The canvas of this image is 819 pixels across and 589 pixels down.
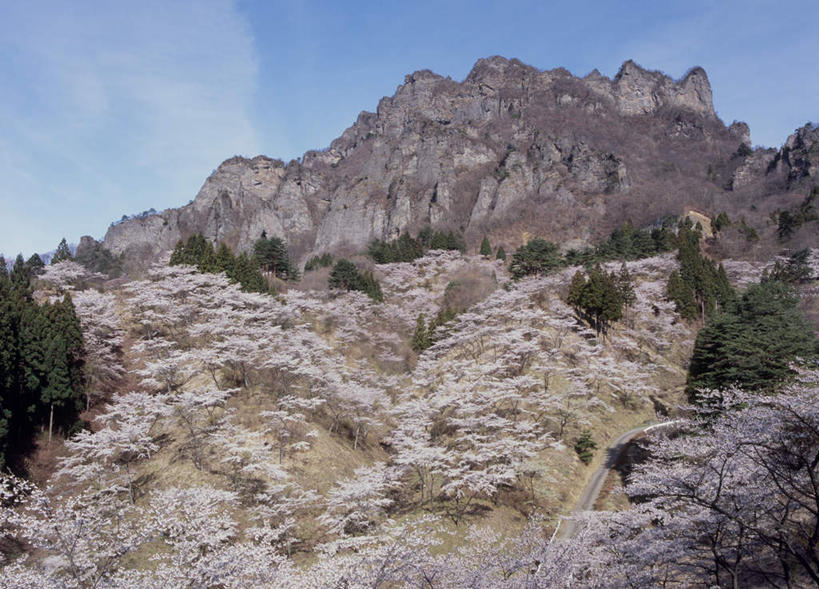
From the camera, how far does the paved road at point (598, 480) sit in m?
21.1

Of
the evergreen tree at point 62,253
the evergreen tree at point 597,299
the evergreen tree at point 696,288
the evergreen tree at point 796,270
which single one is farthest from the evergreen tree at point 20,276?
the evergreen tree at point 796,270

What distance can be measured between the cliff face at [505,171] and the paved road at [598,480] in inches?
1968

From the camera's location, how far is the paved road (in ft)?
69.2

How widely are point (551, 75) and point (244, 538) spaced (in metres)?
173

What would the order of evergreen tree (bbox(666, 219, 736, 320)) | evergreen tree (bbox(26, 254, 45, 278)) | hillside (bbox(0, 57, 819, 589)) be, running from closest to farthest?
hillside (bbox(0, 57, 819, 589)), evergreen tree (bbox(666, 219, 736, 320)), evergreen tree (bbox(26, 254, 45, 278))

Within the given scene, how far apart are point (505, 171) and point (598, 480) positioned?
78.6 m

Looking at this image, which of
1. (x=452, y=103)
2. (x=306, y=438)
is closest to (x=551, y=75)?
(x=452, y=103)

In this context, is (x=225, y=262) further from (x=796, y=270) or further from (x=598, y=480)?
(x=796, y=270)

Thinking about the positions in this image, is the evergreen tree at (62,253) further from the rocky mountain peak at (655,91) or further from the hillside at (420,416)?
the rocky mountain peak at (655,91)

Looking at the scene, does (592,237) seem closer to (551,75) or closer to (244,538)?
(244,538)

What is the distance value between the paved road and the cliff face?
164ft

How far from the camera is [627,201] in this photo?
3428 inches

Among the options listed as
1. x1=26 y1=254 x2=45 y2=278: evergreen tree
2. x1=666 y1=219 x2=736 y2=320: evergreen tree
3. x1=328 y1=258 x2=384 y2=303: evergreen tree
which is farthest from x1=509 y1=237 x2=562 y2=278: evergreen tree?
x1=26 y1=254 x2=45 y2=278: evergreen tree

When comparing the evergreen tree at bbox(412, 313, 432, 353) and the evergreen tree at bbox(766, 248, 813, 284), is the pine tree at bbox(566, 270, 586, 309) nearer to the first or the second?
the evergreen tree at bbox(412, 313, 432, 353)
